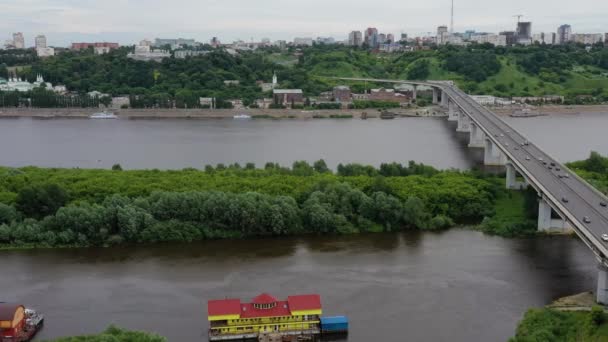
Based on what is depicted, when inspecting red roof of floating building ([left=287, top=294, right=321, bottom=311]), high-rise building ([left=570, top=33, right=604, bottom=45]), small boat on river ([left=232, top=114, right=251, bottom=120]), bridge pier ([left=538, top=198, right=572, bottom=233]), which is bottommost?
red roof of floating building ([left=287, top=294, right=321, bottom=311])

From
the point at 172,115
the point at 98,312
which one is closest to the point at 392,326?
the point at 98,312

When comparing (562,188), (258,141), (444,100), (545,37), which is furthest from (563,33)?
(562,188)

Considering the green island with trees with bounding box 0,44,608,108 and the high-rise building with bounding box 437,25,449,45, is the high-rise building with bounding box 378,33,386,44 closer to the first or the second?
the high-rise building with bounding box 437,25,449,45

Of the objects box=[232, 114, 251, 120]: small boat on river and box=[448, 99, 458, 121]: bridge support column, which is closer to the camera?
box=[448, 99, 458, 121]: bridge support column

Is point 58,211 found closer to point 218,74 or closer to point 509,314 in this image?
point 509,314

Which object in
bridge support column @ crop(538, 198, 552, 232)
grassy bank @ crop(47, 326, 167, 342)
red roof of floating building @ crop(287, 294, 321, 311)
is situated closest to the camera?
grassy bank @ crop(47, 326, 167, 342)

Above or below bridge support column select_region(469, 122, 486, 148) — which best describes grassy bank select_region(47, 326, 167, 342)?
below

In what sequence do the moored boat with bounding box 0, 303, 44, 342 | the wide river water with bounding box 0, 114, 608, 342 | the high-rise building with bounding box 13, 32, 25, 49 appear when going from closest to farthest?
the moored boat with bounding box 0, 303, 44, 342, the wide river water with bounding box 0, 114, 608, 342, the high-rise building with bounding box 13, 32, 25, 49

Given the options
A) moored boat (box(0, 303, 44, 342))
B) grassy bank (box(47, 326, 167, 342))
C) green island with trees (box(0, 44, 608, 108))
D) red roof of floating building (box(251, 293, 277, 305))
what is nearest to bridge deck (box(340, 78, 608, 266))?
red roof of floating building (box(251, 293, 277, 305))
